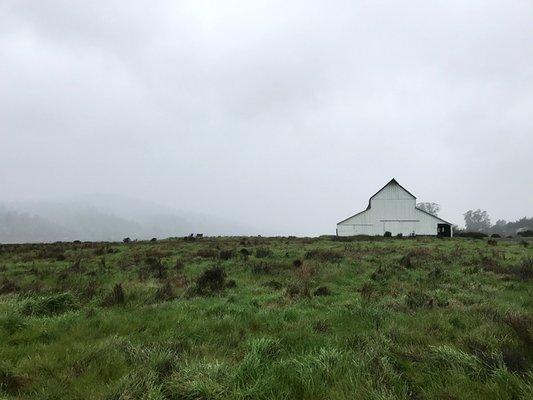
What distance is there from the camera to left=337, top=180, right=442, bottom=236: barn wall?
52625mm

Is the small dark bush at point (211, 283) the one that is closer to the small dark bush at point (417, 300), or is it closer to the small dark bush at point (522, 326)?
the small dark bush at point (417, 300)

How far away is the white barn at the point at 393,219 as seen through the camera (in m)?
52.4

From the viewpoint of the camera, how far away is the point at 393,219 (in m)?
53.2

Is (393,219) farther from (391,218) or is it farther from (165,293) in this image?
(165,293)

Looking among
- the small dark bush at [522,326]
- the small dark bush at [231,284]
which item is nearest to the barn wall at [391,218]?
the small dark bush at [231,284]

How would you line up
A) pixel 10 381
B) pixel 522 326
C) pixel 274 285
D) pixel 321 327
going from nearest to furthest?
1. pixel 10 381
2. pixel 522 326
3. pixel 321 327
4. pixel 274 285

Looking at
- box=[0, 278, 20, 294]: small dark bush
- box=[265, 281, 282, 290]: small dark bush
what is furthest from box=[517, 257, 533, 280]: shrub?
box=[0, 278, 20, 294]: small dark bush

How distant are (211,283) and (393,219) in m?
46.5

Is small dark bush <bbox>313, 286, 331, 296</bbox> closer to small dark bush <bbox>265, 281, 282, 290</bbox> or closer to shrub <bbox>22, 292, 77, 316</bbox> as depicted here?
small dark bush <bbox>265, 281, 282, 290</bbox>

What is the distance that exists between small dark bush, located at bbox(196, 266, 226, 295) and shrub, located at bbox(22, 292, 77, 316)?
10.6 ft

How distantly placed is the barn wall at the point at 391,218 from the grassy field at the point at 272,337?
1627 inches

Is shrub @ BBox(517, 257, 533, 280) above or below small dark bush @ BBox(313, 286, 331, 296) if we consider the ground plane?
above

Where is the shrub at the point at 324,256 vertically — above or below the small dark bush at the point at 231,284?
above

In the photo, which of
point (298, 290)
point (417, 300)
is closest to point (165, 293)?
point (298, 290)
